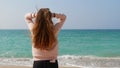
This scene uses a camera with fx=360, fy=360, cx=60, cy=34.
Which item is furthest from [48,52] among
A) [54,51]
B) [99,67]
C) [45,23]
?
[99,67]

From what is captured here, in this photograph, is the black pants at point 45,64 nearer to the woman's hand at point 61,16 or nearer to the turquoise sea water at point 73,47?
the turquoise sea water at point 73,47

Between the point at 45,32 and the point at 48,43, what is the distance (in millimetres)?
144

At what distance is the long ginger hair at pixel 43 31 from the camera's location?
4.42m

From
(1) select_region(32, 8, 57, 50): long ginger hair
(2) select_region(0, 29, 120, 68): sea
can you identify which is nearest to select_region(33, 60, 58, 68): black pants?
(1) select_region(32, 8, 57, 50): long ginger hair

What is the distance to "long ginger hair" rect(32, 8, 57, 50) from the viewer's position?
4.42 m

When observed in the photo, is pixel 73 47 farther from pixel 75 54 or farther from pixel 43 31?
pixel 43 31

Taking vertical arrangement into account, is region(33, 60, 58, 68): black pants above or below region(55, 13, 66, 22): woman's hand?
below

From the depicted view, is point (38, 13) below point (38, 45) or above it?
above

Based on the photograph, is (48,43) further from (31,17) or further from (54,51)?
(31,17)

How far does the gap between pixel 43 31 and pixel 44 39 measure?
105mm

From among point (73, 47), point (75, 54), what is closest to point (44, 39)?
point (75, 54)

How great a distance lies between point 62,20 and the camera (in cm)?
461

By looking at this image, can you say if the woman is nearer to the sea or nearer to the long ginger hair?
the long ginger hair

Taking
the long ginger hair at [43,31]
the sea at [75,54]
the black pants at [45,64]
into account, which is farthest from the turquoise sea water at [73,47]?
the black pants at [45,64]
